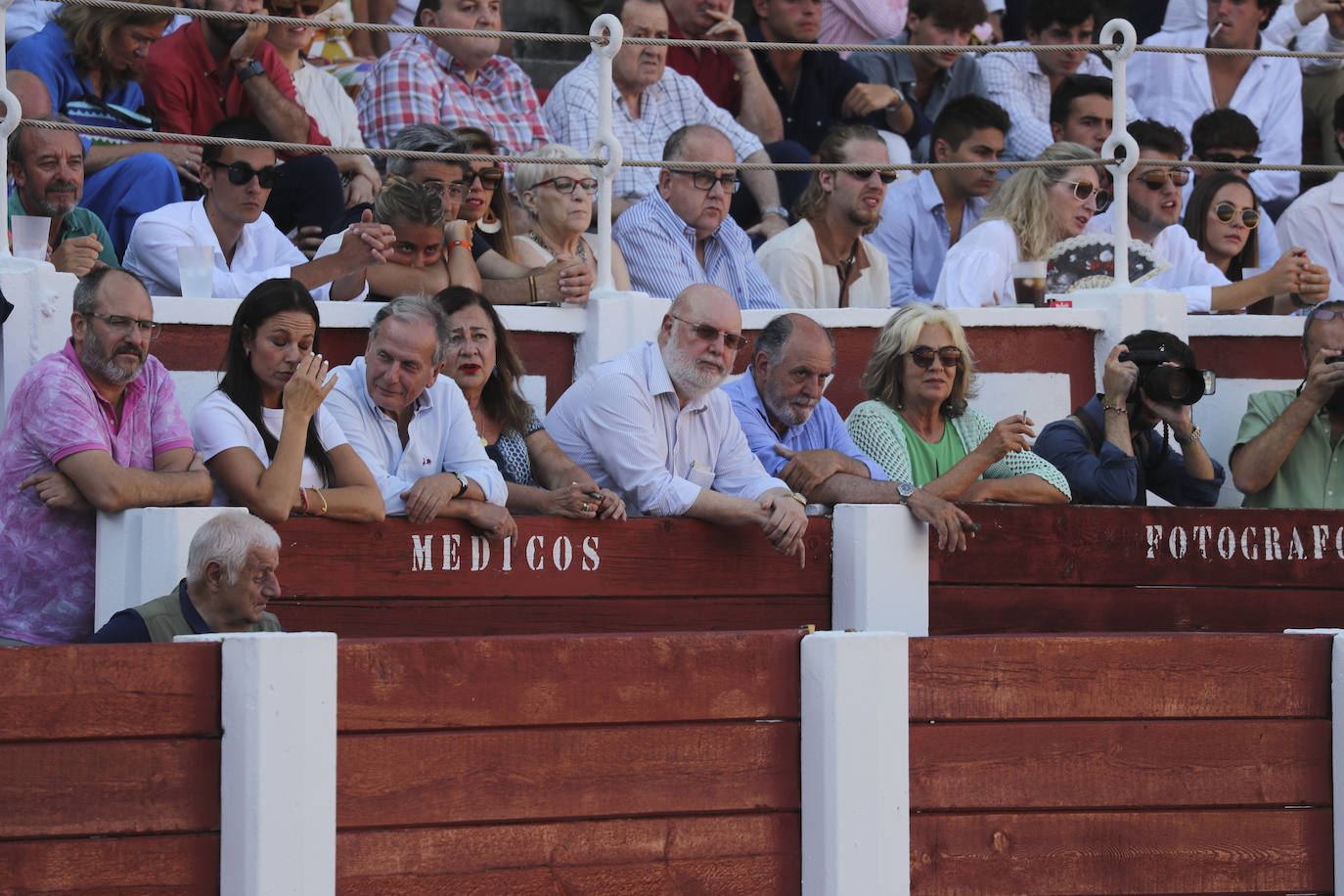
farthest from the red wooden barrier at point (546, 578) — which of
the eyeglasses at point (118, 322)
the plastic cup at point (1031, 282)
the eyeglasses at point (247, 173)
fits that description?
the plastic cup at point (1031, 282)

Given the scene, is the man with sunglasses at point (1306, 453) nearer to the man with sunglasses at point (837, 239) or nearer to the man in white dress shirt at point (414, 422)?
the man with sunglasses at point (837, 239)

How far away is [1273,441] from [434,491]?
8.73 ft

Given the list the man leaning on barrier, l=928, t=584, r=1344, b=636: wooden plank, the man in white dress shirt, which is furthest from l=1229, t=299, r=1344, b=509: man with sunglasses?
the man leaning on barrier

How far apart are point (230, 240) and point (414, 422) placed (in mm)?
1067

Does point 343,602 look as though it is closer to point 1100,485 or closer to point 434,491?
point 434,491

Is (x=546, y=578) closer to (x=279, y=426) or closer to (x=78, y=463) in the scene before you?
(x=279, y=426)

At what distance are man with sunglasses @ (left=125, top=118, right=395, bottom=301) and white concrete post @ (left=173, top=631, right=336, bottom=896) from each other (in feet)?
6.23

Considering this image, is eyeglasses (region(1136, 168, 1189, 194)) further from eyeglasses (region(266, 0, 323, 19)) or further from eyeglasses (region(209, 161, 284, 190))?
eyeglasses (region(209, 161, 284, 190))

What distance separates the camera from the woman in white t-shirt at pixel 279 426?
15.4 ft

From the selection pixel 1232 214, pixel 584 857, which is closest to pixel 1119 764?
pixel 584 857

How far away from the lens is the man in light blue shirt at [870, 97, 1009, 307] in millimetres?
7492

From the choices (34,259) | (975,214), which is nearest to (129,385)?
(34,259)

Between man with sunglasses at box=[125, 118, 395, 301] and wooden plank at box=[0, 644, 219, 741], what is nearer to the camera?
wooden plank at box=[0, 644, 219, 741]

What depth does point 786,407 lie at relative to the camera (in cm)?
574
